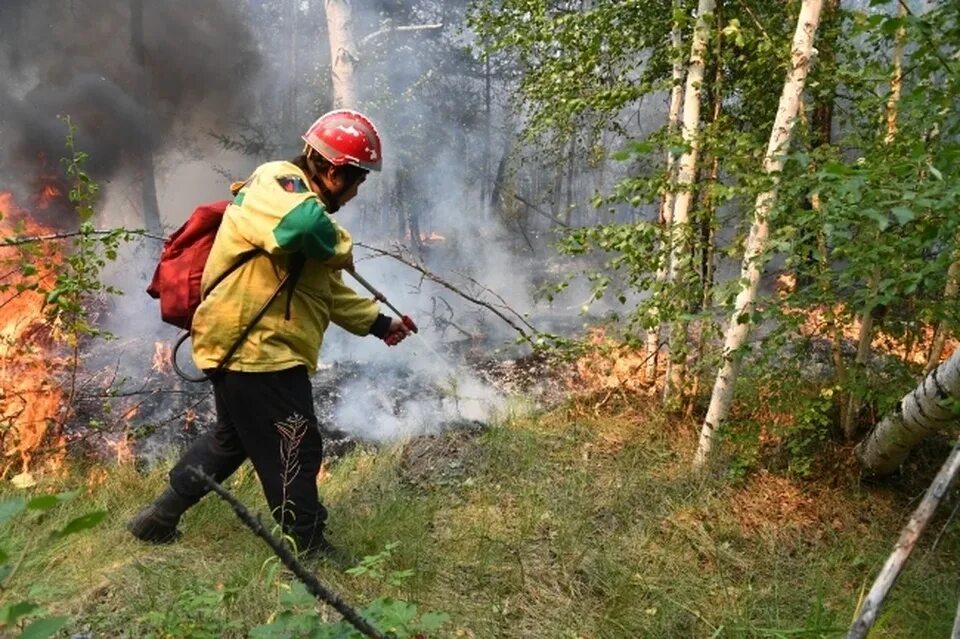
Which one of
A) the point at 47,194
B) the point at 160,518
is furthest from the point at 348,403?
the point at 47,194

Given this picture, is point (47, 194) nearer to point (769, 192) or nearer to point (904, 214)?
point (769, 192)

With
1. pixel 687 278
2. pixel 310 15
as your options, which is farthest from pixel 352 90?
pixel 687 278

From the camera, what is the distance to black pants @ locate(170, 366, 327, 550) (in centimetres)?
282

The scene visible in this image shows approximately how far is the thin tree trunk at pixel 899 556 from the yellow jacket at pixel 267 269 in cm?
213

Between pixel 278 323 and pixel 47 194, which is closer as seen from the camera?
pixel 278 323

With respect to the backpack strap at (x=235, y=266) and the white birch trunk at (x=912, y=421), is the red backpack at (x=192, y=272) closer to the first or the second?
the backpack strap at (x=235, y=266)

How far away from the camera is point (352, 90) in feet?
35.4

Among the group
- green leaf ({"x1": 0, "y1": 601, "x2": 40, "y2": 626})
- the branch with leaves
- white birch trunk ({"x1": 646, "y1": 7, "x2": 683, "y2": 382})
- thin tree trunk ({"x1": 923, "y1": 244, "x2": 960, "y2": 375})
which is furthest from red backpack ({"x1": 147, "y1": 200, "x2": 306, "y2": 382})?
thin tree trunk ({"x1": 923, "y1": 244, "x2": 960, "y2": 375})

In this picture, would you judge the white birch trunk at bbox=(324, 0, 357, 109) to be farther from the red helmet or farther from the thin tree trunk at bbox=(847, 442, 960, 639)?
the thin tree trunk at bbox=(847, 442, 960, 639)

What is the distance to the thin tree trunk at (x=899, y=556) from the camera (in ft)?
4.04

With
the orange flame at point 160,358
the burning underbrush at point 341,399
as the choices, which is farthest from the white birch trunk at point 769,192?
the orange flame at point 160,358

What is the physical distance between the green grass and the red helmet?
1.71m

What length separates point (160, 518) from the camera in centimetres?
308

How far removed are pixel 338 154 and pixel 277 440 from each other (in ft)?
4.27
